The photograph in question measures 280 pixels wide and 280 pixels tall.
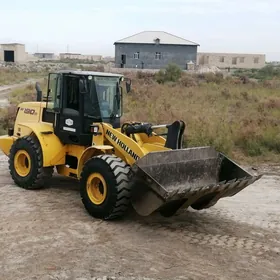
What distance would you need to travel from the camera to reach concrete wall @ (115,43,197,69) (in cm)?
5197

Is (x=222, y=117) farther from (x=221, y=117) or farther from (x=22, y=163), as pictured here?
(x=22, y=163)

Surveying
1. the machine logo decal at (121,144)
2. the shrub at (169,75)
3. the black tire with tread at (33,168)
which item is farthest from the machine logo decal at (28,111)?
the shrub at (169,75)

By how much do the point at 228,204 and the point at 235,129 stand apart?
6448mm

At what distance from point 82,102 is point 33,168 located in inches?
62.3

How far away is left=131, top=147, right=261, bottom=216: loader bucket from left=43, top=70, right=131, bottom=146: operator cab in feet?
5.26

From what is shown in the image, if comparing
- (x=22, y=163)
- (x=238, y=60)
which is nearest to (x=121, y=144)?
(x=22, y=163)

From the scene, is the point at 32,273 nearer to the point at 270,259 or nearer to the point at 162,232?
the point at 162,232

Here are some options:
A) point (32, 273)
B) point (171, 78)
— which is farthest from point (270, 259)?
point (171, 78)

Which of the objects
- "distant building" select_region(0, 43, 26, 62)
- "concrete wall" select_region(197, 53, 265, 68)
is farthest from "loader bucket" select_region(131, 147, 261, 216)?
"distant building" select_region(0, 43, 26, 62)

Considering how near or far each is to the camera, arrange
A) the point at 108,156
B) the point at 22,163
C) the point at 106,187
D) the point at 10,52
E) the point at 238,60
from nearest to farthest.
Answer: the point at 106,187 < the point at 108,156 < the point at 22,163 < the point at 10,52 < the point at 238,60

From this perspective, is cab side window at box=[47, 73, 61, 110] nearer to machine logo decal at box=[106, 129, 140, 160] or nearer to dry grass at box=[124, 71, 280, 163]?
machine logo decal at box=[106, 129, 140, 160]

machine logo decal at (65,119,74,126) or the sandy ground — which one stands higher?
machine logo decal at (65,119,74,126)

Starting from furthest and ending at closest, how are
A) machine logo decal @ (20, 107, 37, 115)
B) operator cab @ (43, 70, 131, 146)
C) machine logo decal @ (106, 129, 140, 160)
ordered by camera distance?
machine logo decal @ (20, 107, 37, 115)
operator cab @ (43, 70, 131, 146)
machine logo decal @ (106, 129, 140, 160)

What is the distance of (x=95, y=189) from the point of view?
7.42 metres
